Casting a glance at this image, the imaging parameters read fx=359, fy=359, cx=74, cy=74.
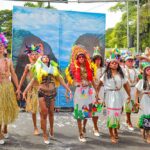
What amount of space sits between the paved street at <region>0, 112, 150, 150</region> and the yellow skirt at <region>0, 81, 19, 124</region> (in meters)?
0.43

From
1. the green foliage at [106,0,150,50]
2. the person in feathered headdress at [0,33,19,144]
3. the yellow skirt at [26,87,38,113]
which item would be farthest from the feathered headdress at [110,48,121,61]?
the green foliage at [106,0,150,50]

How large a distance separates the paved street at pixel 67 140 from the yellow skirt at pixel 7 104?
425mm

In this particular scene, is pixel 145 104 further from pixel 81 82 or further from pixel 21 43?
pixel 21 43

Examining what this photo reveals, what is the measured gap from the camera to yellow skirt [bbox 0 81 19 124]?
6036 millimetres

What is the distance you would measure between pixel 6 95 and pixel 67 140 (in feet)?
4.36

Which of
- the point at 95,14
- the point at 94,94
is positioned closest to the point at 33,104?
the point at 94,94

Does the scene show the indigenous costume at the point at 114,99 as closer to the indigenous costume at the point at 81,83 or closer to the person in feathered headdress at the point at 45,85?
the indigenous costume at the point at 81,83

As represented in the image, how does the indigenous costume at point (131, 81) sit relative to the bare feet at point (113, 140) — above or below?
above

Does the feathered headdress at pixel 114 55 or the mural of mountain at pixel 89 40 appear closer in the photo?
the feathered headdress at pixel 114 55

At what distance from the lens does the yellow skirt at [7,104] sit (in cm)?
604

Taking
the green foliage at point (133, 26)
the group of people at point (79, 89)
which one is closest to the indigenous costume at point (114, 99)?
the group of people at point (79, 89)

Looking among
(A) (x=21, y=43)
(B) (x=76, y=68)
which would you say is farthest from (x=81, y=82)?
(A) (x=21, y=43)

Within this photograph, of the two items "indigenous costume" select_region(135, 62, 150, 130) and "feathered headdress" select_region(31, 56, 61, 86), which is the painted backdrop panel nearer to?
"feathered headdress" select_region(31, 56, 61, 86)

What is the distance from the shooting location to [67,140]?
20.8ft
